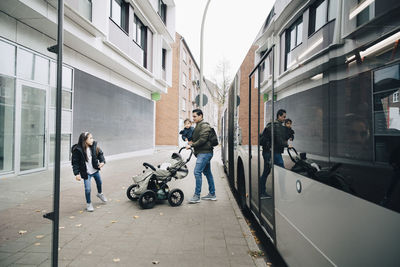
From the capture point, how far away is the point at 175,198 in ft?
19.2

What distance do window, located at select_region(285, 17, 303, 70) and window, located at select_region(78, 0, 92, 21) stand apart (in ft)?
33.6

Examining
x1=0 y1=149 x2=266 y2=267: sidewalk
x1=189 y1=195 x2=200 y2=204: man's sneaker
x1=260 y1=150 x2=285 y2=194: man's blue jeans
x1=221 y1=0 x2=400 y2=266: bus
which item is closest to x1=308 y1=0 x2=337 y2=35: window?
x1=221 y1=0 x2=400 y2=266: bus

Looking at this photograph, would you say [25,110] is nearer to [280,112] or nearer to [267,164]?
[267,164]

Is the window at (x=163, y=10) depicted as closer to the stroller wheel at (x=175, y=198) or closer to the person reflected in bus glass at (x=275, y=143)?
the stroller wheel at (x=175, y=198)

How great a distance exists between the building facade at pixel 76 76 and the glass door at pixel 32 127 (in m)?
0.03

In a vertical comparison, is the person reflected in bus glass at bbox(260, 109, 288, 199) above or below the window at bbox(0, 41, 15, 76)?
below

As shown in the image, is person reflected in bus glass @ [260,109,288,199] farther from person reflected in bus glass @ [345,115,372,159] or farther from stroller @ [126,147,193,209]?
stroller @ [126,147,193,209]

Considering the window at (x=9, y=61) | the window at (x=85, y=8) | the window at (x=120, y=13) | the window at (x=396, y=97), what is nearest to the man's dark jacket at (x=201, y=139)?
the window at (x=396, y=97)

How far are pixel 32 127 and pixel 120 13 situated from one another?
27.6 feet

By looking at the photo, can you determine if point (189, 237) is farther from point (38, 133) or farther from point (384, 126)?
point (38, 133)

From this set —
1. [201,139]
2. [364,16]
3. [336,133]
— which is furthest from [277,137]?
[201,139]

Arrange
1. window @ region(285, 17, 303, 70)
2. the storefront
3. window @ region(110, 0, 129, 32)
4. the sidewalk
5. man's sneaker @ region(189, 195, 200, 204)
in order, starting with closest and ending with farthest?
1. window @ region(285, 17, 303, 70)
2. the sidewalk
3. man's sneaker @ region(189, 195, 200, 204)
4. the storefront
5. window @ region(110, 0, 129, 32)

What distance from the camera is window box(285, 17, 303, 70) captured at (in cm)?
233

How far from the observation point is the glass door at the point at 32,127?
27.5ft
